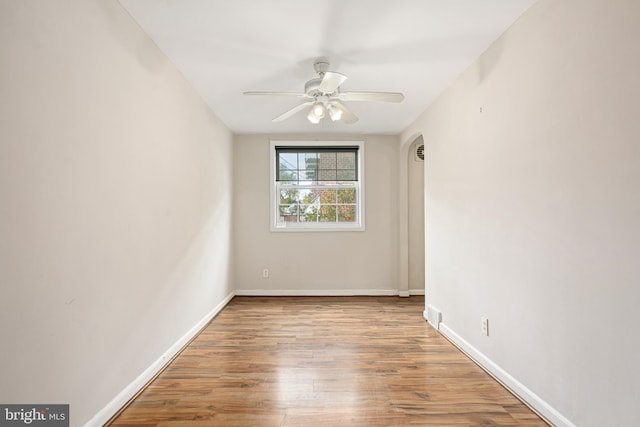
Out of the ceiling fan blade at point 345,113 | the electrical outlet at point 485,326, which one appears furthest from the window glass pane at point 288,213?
the electrical outlet at point 485,326

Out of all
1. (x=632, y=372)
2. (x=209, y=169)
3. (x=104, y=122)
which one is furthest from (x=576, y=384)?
(x=209, y=169)

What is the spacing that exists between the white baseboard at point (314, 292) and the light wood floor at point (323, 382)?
1295 mm

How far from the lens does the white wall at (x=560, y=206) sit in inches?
57.7

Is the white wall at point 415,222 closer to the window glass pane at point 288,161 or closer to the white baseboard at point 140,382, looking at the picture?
the window glass pane at point 288,161

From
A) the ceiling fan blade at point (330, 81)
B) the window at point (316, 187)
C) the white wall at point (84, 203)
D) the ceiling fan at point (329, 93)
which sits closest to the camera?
the white wall at point (84, 203)

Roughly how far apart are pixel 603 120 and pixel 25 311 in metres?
2.55

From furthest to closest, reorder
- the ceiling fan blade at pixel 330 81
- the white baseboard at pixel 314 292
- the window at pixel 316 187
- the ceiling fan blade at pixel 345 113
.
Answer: the window at pixel 316 187 < the white baseboard at pixel 314 292 < the ceiling fan blade at pixel 345 113 < the ceiling fan blade at pixel 330 81

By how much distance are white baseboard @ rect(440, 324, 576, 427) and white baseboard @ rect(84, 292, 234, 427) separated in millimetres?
2339

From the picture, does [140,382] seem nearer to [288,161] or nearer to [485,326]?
[485,326]

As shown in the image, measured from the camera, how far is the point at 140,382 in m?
2.23

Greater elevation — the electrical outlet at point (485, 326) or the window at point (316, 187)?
the window at point (316, 187)

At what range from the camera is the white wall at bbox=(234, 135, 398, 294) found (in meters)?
5.01

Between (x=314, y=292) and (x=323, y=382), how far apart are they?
271 cm

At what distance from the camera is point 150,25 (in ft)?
7.26
